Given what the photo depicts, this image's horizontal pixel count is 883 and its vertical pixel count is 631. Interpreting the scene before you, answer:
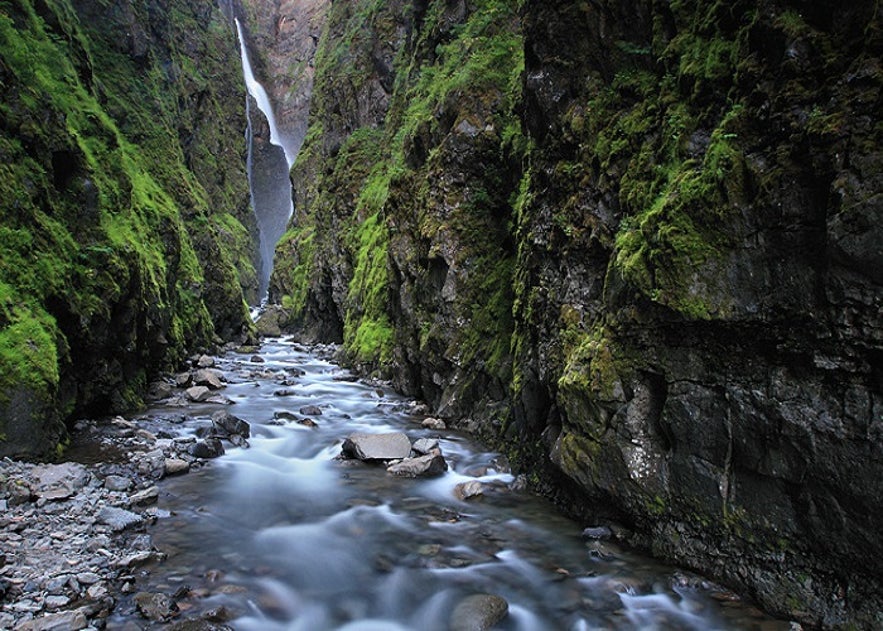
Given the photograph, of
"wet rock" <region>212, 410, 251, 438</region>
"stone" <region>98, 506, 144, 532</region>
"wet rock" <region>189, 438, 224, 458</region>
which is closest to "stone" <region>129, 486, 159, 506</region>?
"stone" <region>98, 506, 144, 532</region>

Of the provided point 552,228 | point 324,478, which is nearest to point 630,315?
point 552,228

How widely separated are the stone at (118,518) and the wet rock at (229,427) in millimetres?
4176

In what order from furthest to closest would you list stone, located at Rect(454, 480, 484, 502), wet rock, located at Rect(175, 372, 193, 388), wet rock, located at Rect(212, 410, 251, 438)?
wet rock, located at Rect(175, 372, 193, 388) → wet rock, located at Rect(212, 410, 251, 438) → stone, located at Rect(454, 480, 484, 502)

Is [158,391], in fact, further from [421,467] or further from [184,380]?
[421,467]

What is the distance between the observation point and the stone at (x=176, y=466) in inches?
332

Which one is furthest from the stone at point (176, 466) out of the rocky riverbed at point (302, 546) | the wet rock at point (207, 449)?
the wet rock at point (207, 449)

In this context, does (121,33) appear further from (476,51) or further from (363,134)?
(476,51)

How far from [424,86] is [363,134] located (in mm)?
10653

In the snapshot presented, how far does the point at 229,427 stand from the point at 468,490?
5725 millimetres

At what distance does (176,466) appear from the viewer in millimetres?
8500

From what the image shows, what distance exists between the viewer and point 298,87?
7762 cm

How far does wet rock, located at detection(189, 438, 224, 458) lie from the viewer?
9430mm

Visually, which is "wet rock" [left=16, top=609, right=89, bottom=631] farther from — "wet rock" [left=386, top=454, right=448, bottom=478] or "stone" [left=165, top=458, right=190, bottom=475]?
"wet rock" [left=386, top=454, right=448, bottom=478]

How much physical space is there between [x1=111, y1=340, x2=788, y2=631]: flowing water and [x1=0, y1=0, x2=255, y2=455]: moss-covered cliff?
3.16 metres
